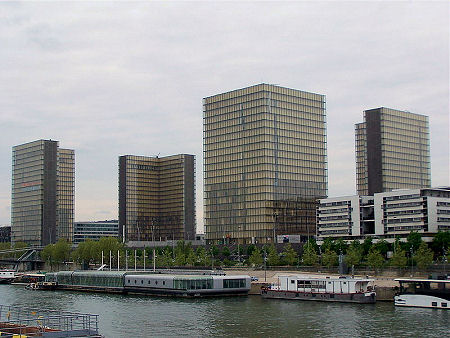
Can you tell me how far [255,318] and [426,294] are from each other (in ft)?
105

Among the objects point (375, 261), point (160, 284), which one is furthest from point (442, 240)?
point (160, 284)

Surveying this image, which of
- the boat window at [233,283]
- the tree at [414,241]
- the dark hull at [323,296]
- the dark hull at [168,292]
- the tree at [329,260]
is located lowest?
the dark hull at [168,292]

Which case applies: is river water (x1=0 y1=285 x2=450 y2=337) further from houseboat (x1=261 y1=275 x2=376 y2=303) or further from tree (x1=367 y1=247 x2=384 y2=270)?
tree (x1=367 y1=247 x2=384 y2=270)

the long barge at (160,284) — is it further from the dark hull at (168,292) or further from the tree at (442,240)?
the tree at (442,240)

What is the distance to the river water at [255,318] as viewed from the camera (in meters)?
86.2

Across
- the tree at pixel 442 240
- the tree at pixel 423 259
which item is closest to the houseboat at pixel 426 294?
the tree at pixel 423 259

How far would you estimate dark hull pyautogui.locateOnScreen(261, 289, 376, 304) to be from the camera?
405 feet

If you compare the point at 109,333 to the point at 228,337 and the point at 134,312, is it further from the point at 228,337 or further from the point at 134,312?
the point at 134,312

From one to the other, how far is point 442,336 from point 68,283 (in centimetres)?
13026

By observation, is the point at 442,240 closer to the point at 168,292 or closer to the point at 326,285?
the point at 326,285

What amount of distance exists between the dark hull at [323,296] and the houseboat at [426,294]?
21.5 feet

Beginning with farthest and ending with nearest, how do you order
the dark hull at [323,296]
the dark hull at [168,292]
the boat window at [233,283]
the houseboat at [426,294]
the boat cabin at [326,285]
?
the boat window at [233,283], the dark hull at [168,292], the boat cabin at [326,285], the dark hull at [323,296], the houseboat at [426,294]

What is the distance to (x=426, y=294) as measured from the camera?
Result: 115 meters

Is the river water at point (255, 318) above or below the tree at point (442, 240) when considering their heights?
below
